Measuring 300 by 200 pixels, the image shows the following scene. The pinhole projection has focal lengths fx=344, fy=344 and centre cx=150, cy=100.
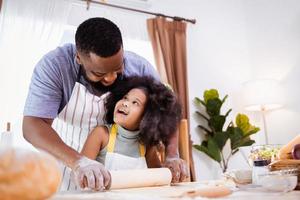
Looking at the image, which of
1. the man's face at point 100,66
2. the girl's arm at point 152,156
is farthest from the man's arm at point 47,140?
the girl's arm at point 152,156

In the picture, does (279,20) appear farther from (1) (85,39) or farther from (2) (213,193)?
(2) (213,193)

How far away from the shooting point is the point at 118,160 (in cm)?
132

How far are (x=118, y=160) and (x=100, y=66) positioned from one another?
0.36 meters

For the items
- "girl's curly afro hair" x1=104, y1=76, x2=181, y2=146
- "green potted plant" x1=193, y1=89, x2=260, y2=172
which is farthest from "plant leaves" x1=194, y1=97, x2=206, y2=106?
"girl's curly afro hair" x1=104, y1=76, x2=181, y2=146

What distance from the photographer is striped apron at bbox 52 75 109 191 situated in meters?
1.45

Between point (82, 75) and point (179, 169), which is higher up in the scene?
point (82, 75)

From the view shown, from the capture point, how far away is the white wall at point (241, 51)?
3.12 m

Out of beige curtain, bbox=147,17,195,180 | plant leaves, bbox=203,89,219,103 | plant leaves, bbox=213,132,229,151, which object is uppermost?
beige curtain, bbox=147,17,195,180

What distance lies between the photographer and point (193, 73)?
3.26 metres

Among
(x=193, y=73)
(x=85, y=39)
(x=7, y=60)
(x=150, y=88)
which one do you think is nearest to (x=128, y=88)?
(x=150, y=88)

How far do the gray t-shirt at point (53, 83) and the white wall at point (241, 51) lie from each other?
182 cm

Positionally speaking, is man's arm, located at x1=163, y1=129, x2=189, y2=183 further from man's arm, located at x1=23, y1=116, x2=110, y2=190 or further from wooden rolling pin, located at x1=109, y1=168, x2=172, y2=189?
man's arm, located at x1=23, y1=116, x2=110, y2=190

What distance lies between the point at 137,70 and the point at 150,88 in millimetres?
169

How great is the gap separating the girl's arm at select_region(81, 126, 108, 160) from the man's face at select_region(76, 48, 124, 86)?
21cm
